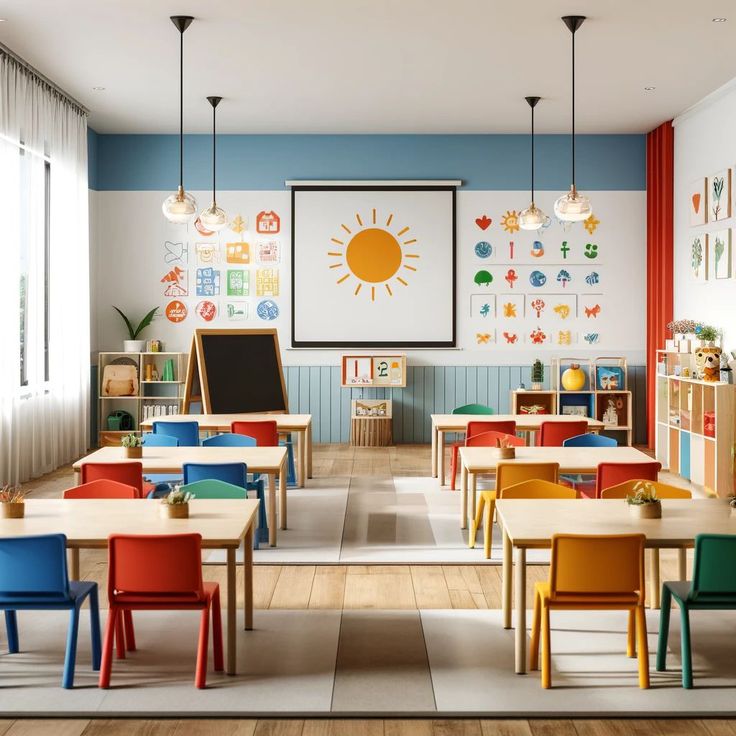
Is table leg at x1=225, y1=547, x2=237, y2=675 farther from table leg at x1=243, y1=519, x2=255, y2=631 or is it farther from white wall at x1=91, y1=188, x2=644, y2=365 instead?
white wall at x1=91, y1=188, x2=644, y2=365

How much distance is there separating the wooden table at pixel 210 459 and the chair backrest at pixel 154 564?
201cm

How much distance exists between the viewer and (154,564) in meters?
3.70

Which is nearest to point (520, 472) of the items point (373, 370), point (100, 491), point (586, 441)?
point (586, 441)

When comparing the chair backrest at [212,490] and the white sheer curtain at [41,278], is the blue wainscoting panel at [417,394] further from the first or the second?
the chair backrest at [212,490]

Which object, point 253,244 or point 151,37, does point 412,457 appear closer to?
point 253,244

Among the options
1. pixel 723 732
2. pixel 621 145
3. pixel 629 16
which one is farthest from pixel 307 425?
pixel 621 145

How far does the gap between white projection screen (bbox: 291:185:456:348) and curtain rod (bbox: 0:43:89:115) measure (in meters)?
2.51

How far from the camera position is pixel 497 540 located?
6.38m

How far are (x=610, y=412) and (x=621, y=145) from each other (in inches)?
121

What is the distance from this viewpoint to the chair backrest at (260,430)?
288 inches

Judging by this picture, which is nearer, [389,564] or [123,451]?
[389,564]

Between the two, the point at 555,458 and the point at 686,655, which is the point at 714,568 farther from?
the point at 555,458

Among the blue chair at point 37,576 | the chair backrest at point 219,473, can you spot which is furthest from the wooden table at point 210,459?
the blue chair at point 37,576

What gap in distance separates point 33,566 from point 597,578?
7.22 ft
